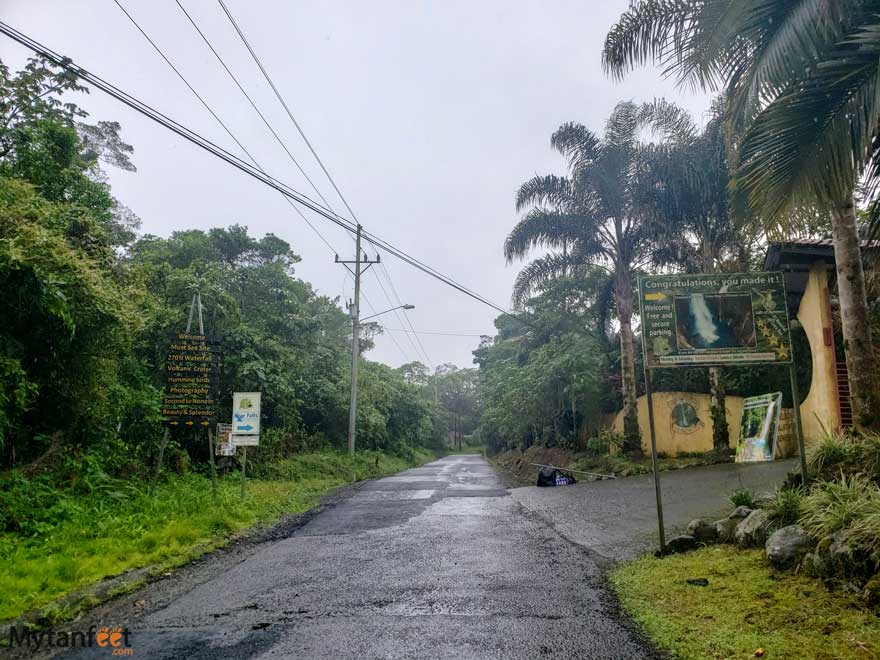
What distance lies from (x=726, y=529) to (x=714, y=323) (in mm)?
2187

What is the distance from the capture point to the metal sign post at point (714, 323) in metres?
6.20

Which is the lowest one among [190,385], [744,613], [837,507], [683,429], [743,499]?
[744,613]

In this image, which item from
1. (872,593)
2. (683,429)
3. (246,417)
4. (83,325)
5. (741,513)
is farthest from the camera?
(683,429)

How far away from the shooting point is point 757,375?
59.5 ft

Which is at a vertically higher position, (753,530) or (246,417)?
(246,417)

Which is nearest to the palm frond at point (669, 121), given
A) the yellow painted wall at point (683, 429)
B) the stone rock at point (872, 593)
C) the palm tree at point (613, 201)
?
the palm tree at point (613, 201)

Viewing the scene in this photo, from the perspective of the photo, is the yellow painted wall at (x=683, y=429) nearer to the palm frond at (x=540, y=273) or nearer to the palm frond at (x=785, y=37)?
the palm frond at (x=540, y=273)

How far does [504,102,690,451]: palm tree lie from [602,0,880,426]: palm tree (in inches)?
383

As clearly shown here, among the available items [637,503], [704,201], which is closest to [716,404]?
[704,201]

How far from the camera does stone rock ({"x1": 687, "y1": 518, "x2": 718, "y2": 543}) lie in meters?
6.31

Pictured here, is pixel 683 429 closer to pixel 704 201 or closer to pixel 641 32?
pixel 704 201

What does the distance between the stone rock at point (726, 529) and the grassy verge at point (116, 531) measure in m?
5.93

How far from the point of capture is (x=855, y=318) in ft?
23.8

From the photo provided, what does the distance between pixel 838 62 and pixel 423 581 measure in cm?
609
